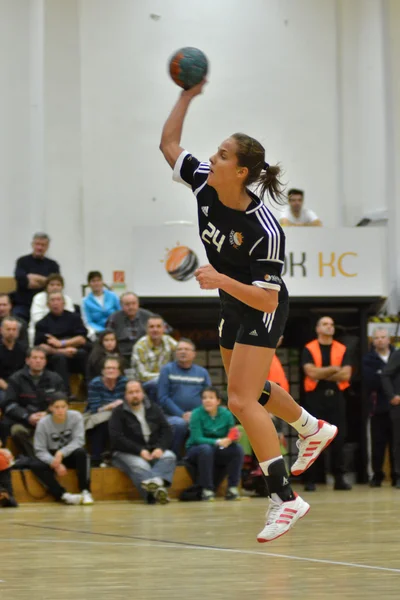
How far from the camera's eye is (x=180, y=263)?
14.5 metres

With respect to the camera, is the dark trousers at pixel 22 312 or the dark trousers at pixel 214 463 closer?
the dark trousers at pixel 214 463

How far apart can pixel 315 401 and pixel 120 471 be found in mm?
2744

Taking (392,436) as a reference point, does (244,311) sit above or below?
above

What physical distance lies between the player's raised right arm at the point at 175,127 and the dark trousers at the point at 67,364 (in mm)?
6856

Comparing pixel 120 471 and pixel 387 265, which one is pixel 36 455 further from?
pixel 387 265

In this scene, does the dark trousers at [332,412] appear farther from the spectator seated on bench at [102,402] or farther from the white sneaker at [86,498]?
the white sneaker at [86,498]

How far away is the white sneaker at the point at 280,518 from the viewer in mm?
5594

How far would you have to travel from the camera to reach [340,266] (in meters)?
14.9

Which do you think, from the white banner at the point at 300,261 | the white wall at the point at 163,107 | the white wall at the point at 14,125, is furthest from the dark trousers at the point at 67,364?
the white wall at the point at 14,125

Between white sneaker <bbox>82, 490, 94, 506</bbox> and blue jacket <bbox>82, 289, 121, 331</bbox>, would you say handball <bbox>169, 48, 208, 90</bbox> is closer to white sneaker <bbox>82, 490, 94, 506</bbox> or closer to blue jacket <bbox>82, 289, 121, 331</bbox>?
white sneaker <bbox>82, 490, 94, 506</bbox>

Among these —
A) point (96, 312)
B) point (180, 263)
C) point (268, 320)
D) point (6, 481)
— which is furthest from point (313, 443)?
point (180, 263)

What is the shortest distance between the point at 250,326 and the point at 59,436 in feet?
20.0

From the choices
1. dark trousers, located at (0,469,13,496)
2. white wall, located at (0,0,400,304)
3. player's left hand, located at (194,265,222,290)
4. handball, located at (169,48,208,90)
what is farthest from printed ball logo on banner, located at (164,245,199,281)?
player's left hand, located at (194,265,222,290)

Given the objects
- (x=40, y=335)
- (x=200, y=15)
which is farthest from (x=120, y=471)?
(x=200, y=15)
